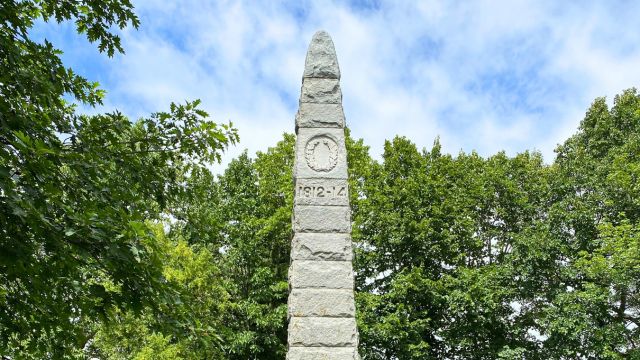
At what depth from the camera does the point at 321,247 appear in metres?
7.07

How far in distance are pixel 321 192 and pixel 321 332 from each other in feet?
5.58

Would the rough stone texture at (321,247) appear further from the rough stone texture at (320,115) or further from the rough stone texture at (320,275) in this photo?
A: the rough stone texture at (320,115)

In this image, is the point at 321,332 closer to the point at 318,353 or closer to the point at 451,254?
the point at 318,353

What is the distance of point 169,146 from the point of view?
21.1ft

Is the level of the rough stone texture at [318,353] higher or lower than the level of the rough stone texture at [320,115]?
lower

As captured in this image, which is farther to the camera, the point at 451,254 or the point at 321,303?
the point at 451,254

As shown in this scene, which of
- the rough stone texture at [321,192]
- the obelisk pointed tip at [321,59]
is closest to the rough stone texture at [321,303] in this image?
the rough stone texture at [321,192]

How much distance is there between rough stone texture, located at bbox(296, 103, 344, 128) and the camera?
25.1ft

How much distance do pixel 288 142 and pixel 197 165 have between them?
49.6 ft

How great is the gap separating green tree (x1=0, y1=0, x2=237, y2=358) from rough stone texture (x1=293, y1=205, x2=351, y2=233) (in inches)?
50.1

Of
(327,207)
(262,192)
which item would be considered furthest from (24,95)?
(262,192)

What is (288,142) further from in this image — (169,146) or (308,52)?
(169,146)

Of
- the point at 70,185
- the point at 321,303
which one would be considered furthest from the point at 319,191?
the point at 70,185

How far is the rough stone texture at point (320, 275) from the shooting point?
689 centimetres
